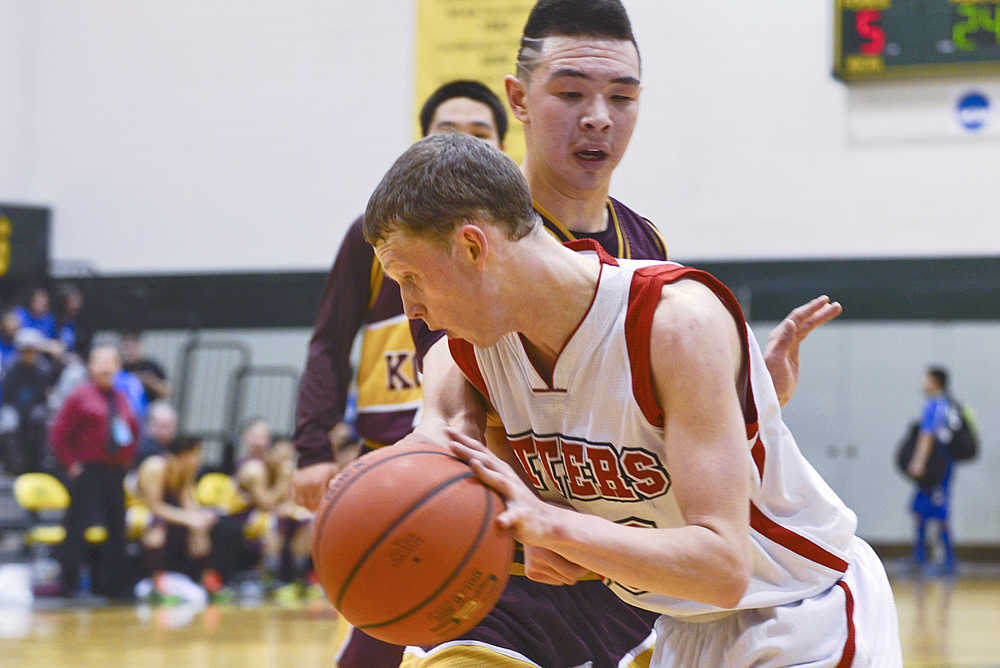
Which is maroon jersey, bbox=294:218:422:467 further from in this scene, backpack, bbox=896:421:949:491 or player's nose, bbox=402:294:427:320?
backpack, bbox=896:421:949:491

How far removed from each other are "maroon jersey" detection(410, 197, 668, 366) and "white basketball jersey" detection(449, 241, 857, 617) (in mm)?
478

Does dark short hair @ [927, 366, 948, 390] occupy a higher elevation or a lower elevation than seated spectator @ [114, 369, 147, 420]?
higher

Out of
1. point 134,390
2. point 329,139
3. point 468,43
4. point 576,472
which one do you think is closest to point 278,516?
point 134,390

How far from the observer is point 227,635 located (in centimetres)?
820

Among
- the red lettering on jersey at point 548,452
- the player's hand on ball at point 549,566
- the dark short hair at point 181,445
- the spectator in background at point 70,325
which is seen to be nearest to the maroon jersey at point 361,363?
the red lettering on jersey at point 548,452

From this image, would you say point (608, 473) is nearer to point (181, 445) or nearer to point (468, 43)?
point (468, 43)

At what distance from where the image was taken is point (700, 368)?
202 cm

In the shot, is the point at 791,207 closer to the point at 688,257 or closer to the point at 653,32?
the point at 688,257

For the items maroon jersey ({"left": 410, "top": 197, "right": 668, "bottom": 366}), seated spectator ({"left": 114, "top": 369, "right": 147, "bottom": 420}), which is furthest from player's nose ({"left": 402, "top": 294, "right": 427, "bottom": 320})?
seated spectator ({"left": 114, "top": 369, "right": 147, "bottom": 420})

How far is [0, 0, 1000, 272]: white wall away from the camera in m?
13.4

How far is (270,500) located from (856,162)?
6.90 m

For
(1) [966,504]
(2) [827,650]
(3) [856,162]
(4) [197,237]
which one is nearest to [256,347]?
(4) [197,237]

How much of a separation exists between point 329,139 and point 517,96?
12.3 metres

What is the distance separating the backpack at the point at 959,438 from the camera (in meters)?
12.6
